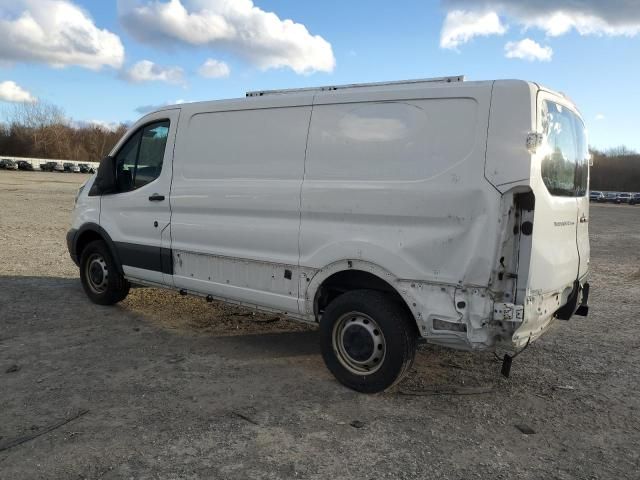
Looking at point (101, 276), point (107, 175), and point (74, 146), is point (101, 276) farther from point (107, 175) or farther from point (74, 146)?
point (74, 146)

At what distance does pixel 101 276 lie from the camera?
21.1 feet

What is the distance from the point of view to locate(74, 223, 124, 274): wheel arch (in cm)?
618

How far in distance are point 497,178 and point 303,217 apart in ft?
5.25

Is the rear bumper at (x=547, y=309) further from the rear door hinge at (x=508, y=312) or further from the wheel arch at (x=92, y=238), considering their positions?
the wheel arch at (x=92, y=238)

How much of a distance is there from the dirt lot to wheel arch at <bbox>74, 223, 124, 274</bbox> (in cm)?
69

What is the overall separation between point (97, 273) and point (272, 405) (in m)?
3.58

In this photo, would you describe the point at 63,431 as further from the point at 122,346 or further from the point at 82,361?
the point at 122,346

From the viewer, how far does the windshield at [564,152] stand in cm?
375

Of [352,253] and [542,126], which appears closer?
[542,126]

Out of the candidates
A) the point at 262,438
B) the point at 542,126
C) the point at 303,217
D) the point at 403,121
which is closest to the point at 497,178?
the point at 542,126

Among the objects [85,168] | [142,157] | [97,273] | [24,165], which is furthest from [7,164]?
[142,157]

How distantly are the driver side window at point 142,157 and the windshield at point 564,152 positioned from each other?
3721mm

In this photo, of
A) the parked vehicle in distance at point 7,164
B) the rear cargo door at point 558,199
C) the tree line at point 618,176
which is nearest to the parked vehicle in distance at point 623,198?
the tree line at point 618,176

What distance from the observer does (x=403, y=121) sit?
395cm
